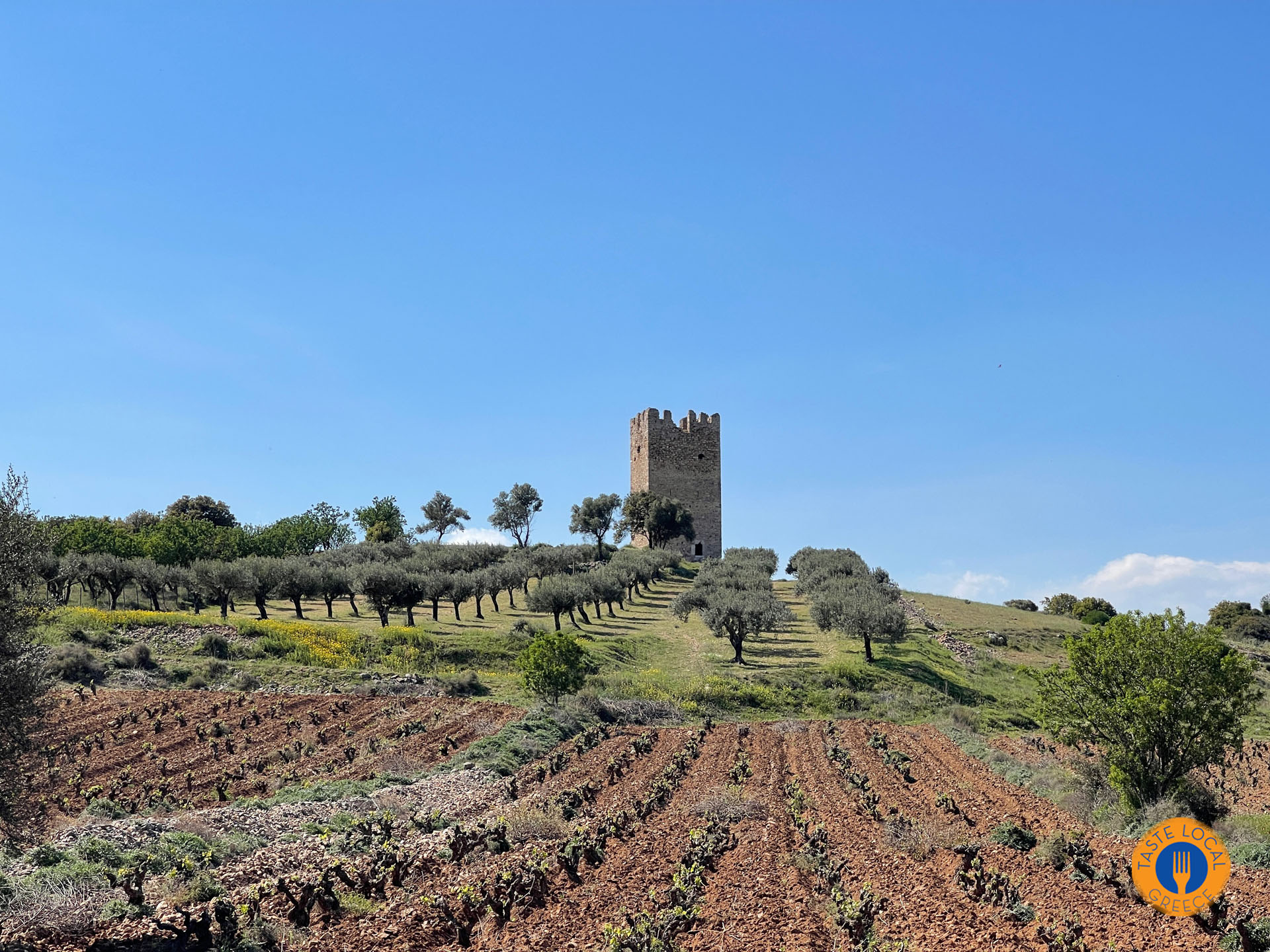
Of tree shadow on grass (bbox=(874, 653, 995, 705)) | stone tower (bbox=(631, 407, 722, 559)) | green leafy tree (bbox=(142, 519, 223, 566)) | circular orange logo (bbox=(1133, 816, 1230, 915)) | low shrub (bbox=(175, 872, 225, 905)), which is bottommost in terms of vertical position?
tree shadow on grass (bbox=(874, 653, 995, 705))

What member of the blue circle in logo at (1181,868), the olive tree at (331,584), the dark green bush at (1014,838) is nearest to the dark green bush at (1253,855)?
the blue circle in logo at (1181,868)

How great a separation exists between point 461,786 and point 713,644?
30.9 m

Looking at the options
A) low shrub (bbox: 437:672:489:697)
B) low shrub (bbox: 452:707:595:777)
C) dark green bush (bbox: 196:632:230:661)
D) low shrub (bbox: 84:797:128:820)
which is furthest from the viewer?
dark green bush (bbox: 196:632:230:661)

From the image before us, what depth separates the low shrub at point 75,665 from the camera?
103 ft

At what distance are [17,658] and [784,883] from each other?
1097 cm

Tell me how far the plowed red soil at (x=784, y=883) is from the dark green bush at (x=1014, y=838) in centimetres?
24

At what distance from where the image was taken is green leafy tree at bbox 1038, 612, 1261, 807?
18.8 meters

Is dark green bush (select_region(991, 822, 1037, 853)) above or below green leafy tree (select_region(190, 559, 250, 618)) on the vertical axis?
below

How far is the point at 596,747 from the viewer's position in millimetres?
25953

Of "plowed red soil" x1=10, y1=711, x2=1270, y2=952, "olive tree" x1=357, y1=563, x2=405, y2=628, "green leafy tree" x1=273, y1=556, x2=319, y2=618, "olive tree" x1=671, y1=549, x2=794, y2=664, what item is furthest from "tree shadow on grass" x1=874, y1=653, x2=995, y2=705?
"green leafy tree" x1=273, y1=556, x2=319, y2=618

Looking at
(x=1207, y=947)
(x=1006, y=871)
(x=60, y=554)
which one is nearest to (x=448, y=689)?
(x=1006, y=871)

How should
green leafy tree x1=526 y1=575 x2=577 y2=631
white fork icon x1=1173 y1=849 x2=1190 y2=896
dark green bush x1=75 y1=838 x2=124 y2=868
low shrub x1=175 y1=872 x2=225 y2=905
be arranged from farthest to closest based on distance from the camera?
green leafy tree x1=526 y1=575 x2=577 y2=631, dark green bush x1=75 y1=838 x2=124 y2=868, white fork icon x1=1173 y1=849 x2=1190 y2=896, low shrub x1=175 y1=872 x2=225 y2=905

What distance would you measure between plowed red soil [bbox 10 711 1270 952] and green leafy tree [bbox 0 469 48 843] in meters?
2.25

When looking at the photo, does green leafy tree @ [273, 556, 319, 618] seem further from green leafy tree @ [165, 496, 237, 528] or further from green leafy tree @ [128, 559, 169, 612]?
green leafy tree @ [165, 496, 237, 528]
